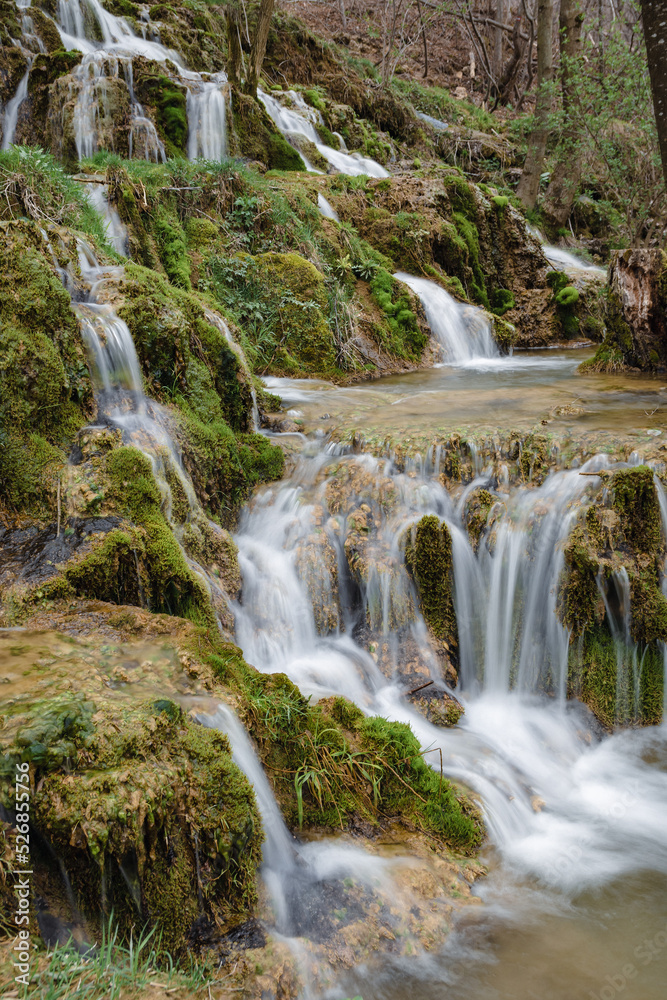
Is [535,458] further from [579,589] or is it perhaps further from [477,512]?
[579,589]

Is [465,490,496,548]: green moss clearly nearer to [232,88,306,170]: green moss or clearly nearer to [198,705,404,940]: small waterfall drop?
[198,705,404,940]: small waterfall drop

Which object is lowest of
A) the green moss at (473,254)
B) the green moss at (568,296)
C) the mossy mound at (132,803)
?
the mossy mound at (132,803)

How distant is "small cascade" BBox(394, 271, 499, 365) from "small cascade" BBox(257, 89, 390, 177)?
476cm

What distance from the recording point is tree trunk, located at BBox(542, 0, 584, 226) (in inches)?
547

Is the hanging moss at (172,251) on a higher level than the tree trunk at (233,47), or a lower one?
lower

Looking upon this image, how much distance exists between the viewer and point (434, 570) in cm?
528

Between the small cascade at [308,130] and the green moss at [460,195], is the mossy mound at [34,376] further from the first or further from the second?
the small cascade at [308,130]

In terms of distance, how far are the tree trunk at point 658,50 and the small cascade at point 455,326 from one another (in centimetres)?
624

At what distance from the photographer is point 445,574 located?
530 cm

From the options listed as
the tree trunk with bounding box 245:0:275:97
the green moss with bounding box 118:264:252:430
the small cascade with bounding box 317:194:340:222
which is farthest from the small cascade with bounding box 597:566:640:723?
the tree trunk with bounding box 245:0:275:97

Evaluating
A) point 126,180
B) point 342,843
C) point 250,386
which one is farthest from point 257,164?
point 342,843

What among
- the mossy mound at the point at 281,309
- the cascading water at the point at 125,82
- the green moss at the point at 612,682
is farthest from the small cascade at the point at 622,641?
the cascading water at the point at 125,82

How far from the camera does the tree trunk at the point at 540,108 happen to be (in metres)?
15.3

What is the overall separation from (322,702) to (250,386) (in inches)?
153
